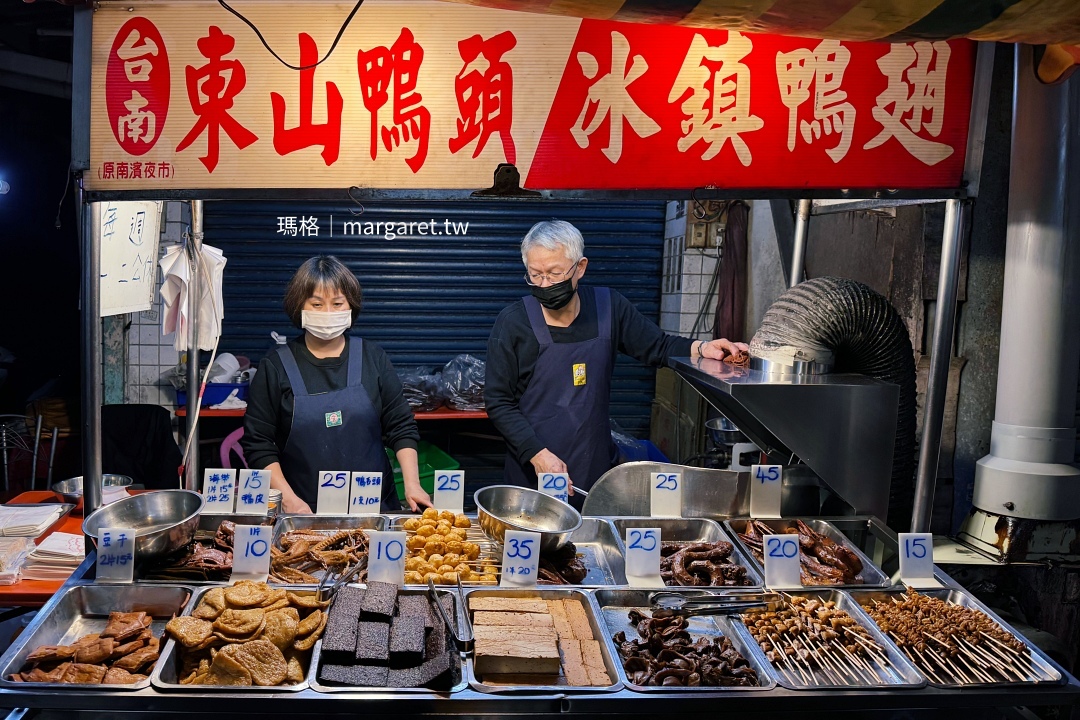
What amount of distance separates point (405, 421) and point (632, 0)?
3.11 metres

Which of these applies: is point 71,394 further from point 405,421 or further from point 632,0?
point 632,0

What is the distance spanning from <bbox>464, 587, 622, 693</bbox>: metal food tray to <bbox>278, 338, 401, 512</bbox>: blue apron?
1.71 m

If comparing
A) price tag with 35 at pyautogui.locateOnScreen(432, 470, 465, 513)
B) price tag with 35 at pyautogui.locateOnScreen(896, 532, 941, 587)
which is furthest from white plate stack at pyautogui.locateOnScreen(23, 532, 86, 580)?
price tag with 35 at pyautogui.locateOnScreen(896, 532, 941, 587)

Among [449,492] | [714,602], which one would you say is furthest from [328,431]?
[714,602]

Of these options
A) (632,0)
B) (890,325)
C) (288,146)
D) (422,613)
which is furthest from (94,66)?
(890,325)

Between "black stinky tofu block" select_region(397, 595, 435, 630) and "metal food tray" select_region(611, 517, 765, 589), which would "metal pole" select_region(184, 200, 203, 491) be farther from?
"metal food tray" select_region(611, 517, 765, 589)

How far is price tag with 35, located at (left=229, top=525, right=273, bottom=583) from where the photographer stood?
8.80ft

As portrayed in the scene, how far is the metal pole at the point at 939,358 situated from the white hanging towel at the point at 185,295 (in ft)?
11.4

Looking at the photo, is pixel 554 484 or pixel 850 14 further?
pixel 554 484

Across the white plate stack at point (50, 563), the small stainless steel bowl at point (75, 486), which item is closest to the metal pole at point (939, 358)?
the white plate stack at point (50, 563)

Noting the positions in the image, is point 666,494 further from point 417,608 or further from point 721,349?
point 417,608

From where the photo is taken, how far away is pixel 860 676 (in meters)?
2.36

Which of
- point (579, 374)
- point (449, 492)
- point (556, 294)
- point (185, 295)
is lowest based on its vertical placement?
point (449, 492)

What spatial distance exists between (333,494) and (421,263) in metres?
5.08
